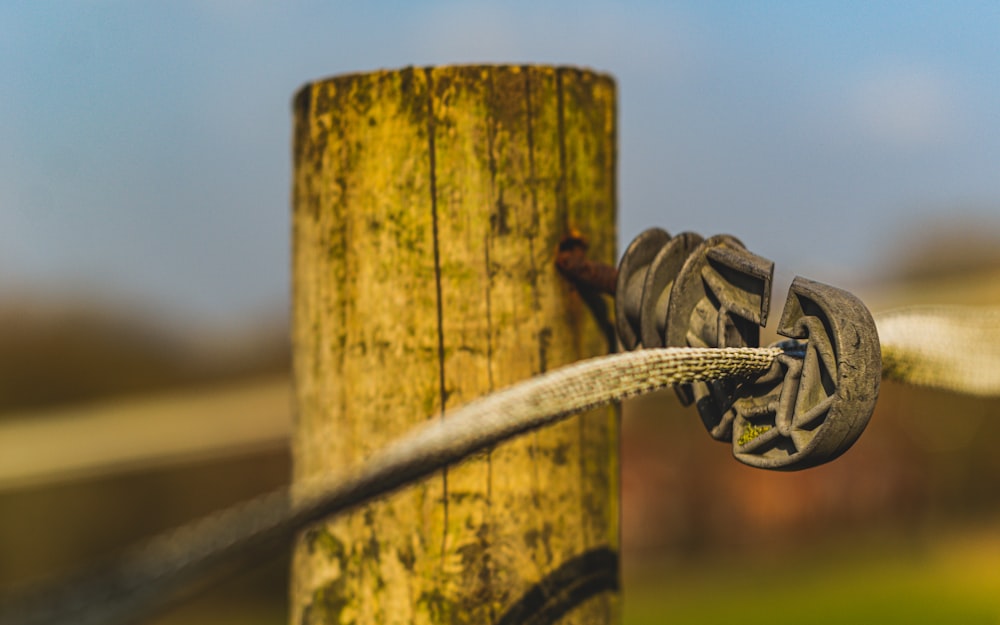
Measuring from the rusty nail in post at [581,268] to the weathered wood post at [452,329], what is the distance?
0.01 meters

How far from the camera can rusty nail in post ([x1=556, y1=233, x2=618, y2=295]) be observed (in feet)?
4.40

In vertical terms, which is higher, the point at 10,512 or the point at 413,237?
the point at 413,237

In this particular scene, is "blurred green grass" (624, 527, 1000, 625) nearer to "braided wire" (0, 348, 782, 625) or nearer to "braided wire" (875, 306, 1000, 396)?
"braided wire" (875, 306, 1000, 396)

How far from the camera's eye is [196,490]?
6.40m

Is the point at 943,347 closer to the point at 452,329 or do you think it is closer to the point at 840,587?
the point at 452,329

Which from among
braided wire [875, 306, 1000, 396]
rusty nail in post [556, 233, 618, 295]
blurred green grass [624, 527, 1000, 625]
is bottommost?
blurred green grass [624, 527, 1000, 625]

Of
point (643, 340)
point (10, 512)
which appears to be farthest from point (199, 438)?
point (643, 340)

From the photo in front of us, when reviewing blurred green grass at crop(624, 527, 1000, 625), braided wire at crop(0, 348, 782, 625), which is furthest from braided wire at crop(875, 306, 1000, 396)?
blurred green grass at crop(624, 527, 1000, 625)

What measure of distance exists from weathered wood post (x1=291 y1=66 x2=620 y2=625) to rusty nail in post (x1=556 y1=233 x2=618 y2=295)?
0.01 metres

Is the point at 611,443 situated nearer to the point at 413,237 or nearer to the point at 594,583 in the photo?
the point at 594,583

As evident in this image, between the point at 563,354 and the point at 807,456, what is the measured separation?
0.43 metres

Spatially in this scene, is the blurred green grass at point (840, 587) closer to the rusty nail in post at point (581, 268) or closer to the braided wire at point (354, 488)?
the rusty nail in post at point (581, 268)

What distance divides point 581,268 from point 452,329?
0.19m

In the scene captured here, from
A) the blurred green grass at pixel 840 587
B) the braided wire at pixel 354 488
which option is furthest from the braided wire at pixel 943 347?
the blurred green grass at pixel 840 587
